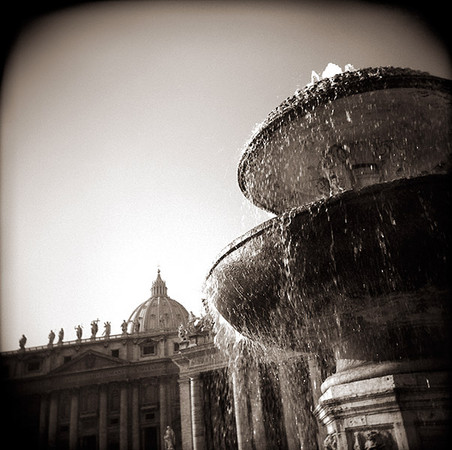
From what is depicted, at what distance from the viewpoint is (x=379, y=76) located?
503 cm

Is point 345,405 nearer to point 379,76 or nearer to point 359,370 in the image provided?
point 359,370

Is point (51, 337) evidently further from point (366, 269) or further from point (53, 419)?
point (366, 269)

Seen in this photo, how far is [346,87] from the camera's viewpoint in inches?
205

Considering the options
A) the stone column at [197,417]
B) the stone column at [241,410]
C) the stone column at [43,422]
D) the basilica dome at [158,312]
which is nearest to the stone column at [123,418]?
the stone column at [43,422]

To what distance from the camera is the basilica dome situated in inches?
2653

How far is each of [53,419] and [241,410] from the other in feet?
109

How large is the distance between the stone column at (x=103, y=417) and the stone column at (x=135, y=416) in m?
2.83

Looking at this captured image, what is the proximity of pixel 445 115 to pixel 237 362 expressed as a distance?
1668 cm

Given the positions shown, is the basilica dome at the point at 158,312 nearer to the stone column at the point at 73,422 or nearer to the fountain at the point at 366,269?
the stone column at the point at 73,422

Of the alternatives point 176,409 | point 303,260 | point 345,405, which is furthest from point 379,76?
point 176,409

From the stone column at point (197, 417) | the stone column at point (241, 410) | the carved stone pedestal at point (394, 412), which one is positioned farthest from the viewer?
the stone column at point (197, 417)

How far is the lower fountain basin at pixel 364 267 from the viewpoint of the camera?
3.80 metres

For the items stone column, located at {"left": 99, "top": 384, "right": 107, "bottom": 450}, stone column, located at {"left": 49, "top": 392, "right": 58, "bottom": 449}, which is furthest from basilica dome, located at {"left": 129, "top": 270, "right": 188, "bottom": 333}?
stone column, located at {"left": 49, "top": 392, "right": 58, "bottom": 449}

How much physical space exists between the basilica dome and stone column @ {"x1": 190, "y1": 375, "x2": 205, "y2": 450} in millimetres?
44711
